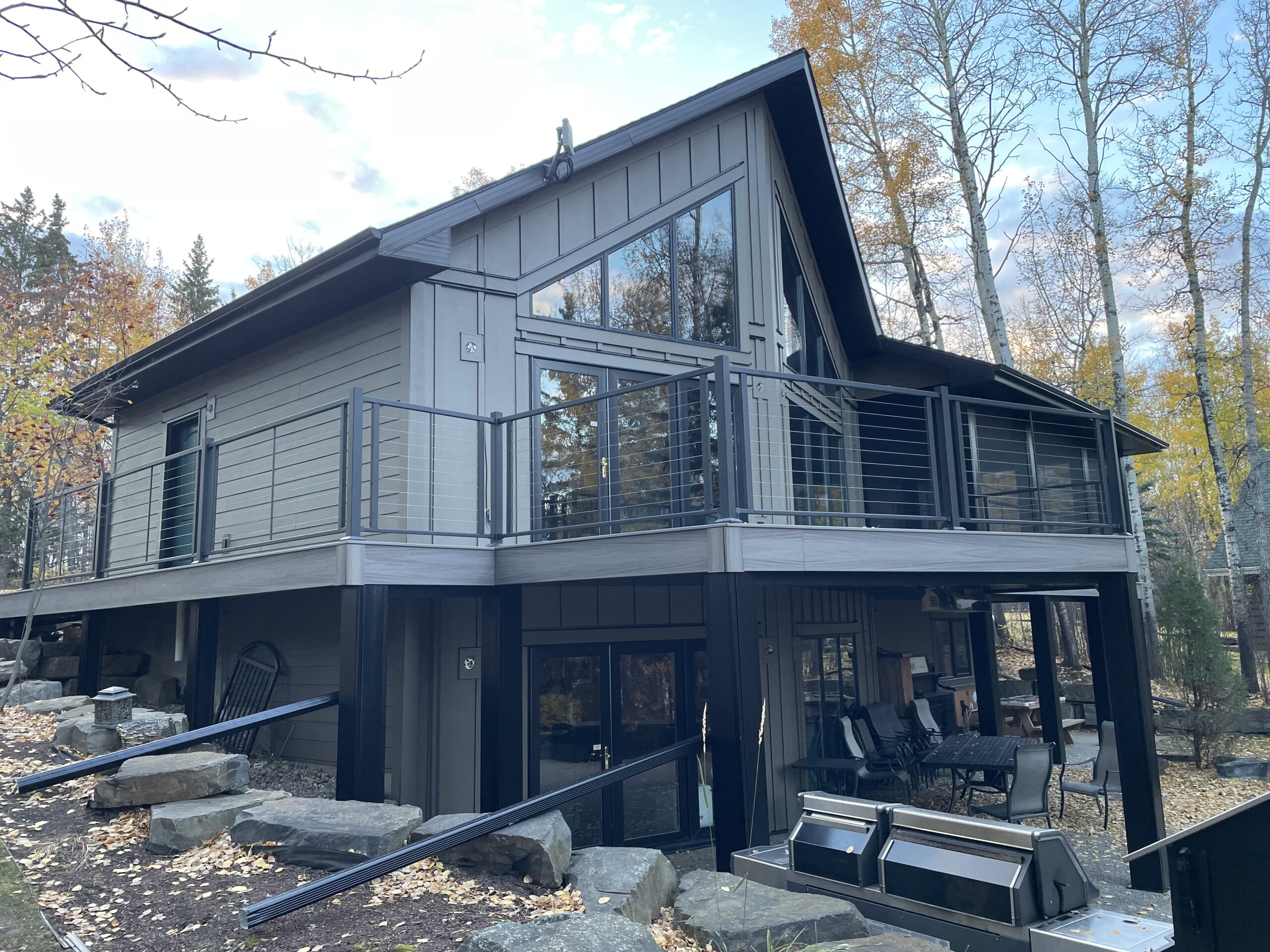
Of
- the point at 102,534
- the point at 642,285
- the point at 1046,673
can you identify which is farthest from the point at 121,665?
the point at 1046,673

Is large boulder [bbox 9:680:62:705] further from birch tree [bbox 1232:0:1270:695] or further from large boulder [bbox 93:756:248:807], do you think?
birch tree [bbox 1232:0:1270:695]

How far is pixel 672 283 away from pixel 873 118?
1356cm

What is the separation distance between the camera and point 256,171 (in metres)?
4.56

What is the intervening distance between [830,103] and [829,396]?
1083cm

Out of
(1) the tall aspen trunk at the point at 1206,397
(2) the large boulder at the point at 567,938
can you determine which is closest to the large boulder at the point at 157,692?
(2) the large boulder at the point at 567,938

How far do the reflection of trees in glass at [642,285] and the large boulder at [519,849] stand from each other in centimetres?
527

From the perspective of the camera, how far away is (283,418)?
920 centimetres

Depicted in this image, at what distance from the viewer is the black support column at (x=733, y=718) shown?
5719 mm

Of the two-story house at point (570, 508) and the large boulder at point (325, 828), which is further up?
the two-story house at point (570, 508)

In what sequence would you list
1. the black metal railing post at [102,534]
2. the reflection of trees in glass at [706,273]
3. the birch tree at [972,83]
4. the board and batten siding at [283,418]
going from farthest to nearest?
1. the birch tree at [972,83]
2. the black metal railing post at [102,534]
3. the reflection of trees in glass at [706,273]
4. the board and batten siding at [283,418]

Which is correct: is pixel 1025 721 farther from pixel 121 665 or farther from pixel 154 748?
pixel 154 748

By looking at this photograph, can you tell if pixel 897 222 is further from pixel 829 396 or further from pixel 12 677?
pixel 12 677

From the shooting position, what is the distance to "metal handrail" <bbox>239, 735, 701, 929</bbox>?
12.7 feet

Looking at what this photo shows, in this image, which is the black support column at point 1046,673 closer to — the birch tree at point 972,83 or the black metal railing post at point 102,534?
the birch tree at point 972,83
